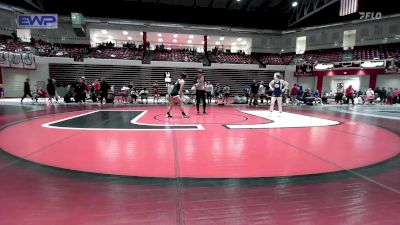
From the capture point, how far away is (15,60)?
67.8 feet

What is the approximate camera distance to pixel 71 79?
24656mm

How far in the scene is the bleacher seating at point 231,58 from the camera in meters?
28.9

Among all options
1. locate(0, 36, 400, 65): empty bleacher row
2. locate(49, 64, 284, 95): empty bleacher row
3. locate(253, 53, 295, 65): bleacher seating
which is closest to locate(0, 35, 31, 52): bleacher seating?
locate(0, 36, 400, 65): empty bleacher row

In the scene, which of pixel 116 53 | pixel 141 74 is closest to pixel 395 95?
pixel 141 74

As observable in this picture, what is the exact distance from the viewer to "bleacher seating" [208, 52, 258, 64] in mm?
28906

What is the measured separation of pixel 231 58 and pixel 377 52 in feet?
48.4

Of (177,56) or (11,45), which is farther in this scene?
(177,56)

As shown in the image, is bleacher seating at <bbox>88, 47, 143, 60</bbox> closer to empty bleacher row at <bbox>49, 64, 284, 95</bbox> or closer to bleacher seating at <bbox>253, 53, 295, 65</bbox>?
empty bleacher row at <bbox>49, 64, 284, 95</bbox>

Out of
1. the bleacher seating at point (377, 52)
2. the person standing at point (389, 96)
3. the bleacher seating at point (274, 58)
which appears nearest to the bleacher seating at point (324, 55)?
the bleacher seating at point (377, 52)

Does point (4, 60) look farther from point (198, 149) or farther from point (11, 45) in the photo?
point (198, 149)

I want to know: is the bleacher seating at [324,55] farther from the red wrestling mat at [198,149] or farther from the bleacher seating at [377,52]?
the red wrestling mat at [198,149]

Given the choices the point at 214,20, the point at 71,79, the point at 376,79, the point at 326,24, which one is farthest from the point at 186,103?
the point at 326,24

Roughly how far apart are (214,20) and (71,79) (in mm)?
17246
